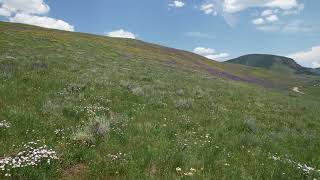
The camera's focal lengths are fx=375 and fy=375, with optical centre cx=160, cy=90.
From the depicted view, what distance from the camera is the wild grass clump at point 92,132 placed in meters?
8.28

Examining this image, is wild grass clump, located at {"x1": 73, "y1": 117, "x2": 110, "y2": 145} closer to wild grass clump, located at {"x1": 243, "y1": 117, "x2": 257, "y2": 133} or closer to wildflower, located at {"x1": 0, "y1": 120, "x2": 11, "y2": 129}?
wildflower, located at {"x1": 0, "y1": 120, "x2": 11, "y2": 129}

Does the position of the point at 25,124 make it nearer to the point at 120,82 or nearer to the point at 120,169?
the point at 120,169

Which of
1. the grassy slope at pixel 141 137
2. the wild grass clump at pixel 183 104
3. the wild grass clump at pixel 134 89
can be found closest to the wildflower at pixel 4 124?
the grassy slope at pixel 141 137

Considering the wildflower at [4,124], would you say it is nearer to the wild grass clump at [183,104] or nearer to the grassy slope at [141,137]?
the grassy slope at [141,137]

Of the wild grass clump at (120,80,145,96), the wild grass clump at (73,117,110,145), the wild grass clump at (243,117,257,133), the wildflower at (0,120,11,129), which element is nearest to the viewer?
the wild grass clump at (73,117,110,145)

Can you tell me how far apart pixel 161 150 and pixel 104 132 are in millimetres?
1578

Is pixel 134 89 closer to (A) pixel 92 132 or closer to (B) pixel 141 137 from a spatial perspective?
(B) pixel 141 137

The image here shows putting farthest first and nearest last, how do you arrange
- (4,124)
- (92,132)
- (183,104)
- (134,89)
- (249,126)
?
(134,89) < (183,104) < (249,126) < (92,132) < (4,124)

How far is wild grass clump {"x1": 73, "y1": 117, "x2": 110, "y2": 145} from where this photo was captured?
27.2 feet

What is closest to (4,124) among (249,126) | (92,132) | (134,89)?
(92,132)

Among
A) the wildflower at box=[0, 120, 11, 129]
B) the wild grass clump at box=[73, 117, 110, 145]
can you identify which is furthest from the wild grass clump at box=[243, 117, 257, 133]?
the wildflower at box=[0, 120, 11, 129]

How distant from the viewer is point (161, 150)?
27.0 feet

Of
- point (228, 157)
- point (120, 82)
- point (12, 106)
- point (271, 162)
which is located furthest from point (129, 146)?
point (120, 82)

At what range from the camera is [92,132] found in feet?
29.2
